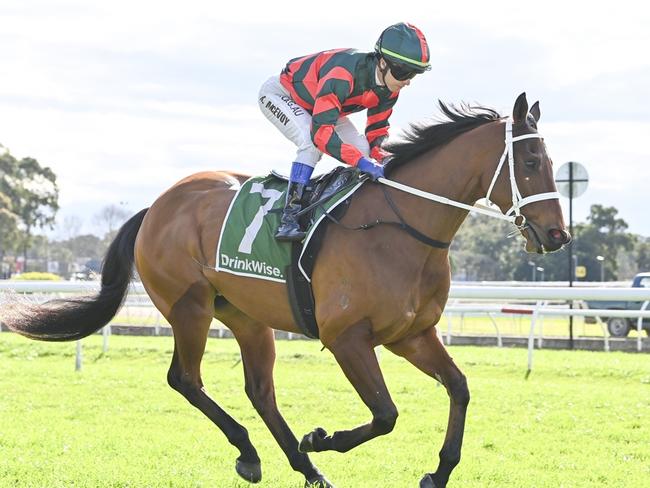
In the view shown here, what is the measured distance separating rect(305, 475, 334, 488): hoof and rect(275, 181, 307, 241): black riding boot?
4.33 feet

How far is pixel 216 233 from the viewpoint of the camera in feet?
18.9

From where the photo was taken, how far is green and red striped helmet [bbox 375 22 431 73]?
4.99 m

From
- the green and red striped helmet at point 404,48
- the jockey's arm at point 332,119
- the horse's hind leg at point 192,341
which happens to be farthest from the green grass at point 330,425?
the green and red striped helmet at point 404,48

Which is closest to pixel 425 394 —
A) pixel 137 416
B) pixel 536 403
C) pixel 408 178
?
pixel 536 403

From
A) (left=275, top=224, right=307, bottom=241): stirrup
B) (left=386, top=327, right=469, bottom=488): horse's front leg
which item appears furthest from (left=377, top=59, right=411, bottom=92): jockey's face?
(left=386, top=327, right=469, bottom=488): horse's front leg

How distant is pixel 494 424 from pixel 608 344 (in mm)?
8207

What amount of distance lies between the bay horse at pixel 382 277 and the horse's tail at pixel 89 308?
77 cm

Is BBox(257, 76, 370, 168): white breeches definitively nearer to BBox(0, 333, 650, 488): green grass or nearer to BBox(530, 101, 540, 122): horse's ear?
BBox(530, 101, 540, 122): horse's ear

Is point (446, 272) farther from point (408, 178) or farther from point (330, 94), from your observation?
point (330, 94)

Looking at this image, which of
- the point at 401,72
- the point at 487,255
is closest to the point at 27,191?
the point at 487,255

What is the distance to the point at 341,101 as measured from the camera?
519cm

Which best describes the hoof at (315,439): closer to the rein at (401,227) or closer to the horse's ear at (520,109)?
the rein at (401,227)

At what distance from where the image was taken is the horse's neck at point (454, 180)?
495 centimetres

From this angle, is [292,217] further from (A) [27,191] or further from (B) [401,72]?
(A) [27,191]
